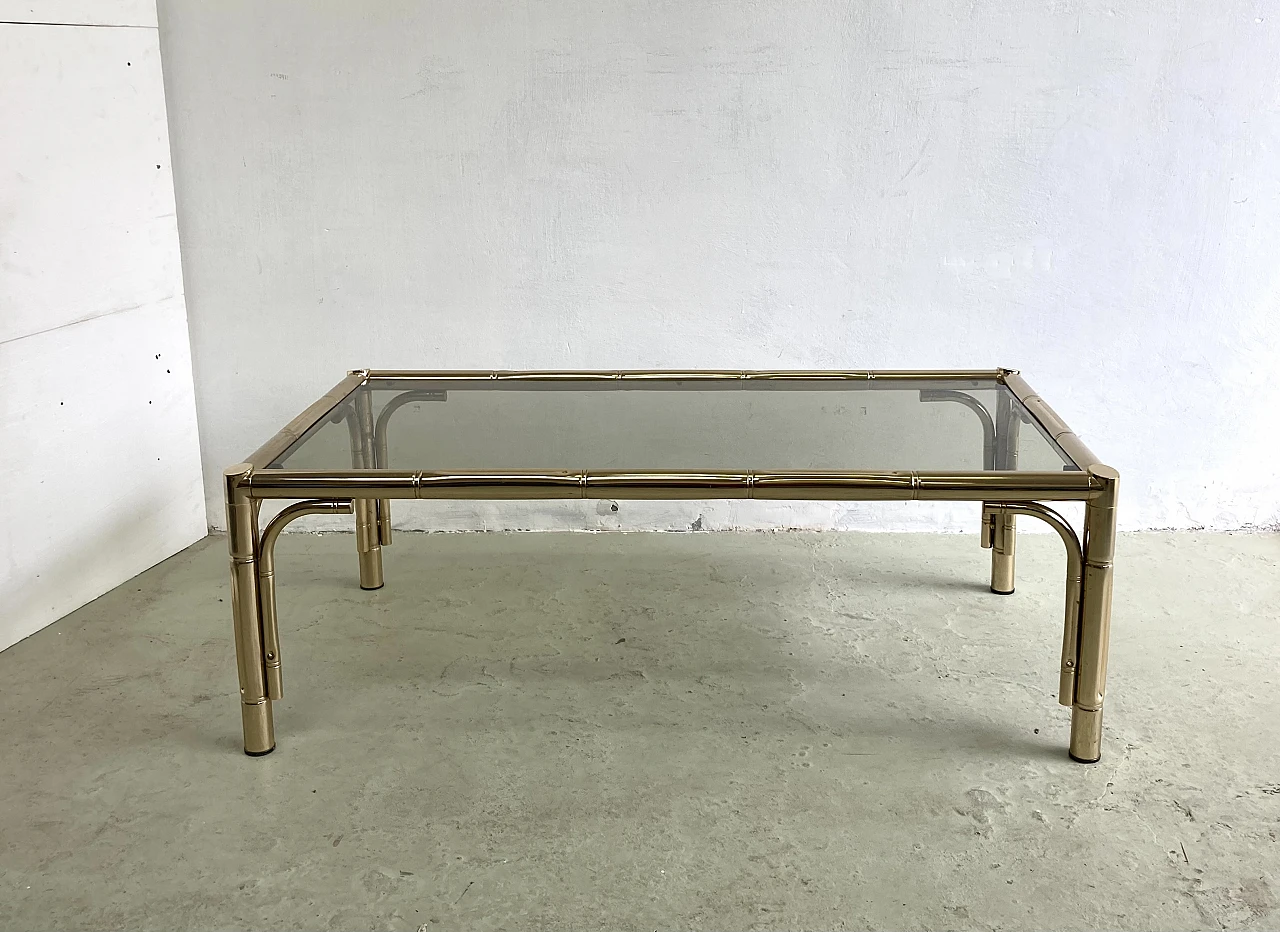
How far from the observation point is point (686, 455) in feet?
7.98

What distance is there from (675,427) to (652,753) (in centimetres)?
74

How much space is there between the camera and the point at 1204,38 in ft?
10.4

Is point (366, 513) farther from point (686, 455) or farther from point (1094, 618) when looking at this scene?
point (1094, 618)

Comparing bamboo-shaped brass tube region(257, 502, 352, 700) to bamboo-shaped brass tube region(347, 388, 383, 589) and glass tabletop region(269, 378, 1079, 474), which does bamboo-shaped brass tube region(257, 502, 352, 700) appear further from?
bamboo-shaped brass tube region(347, 388, 383, 589)

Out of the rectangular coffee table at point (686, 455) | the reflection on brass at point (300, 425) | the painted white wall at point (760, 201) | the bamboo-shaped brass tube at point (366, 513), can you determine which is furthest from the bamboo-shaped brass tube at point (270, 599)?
the painted white wall at point (760, 201)

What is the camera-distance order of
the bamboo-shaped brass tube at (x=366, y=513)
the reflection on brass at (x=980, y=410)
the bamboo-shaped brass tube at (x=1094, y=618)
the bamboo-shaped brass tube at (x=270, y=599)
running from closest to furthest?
1. the bamboo-shaped brass tube at (x=1094, y=618)
2. the bamboo-shaped brass tube at (x=270, y=599)
3. the reflection on brass at (x=980, y=410)
4. the bamboo-shaped brass tube at (x=366, y=513)

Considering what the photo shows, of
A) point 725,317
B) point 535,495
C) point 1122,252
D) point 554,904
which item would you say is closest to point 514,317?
point 725,317

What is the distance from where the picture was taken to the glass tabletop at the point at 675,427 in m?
2.35

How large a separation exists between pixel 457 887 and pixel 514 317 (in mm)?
1889

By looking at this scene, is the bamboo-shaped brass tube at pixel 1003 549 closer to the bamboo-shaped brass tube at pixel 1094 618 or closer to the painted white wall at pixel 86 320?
the bamboo-shaped brass tube at pixel 1094 618

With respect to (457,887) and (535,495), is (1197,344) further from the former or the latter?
(457,887)

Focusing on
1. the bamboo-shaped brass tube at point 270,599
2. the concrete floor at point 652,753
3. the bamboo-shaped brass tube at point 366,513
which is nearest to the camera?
the concrete floor at point 652,753

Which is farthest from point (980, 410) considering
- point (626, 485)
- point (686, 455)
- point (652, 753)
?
point (652, 753)

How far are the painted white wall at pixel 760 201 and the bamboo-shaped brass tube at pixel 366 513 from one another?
624 millimetres
